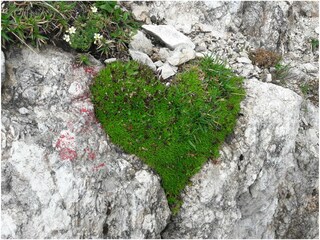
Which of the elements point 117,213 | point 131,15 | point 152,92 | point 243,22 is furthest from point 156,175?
point 243,22

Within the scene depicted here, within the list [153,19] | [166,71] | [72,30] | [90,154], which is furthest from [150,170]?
[153,19]

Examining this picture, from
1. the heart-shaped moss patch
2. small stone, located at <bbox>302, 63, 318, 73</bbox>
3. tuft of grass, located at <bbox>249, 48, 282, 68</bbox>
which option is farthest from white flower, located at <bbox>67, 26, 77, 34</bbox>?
small stone, located at <bbox>302, 63, 318, 73</bbox>

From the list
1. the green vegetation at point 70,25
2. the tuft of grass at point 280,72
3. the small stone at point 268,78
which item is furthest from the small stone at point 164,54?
the tuft of grass at point 280,72

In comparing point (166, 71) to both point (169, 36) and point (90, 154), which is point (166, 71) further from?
point (90, 154)

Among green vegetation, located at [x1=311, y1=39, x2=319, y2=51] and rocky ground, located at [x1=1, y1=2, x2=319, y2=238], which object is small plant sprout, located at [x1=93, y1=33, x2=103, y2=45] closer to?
rocky ground, located at [x1=1, y1=2, x2=319, y2=238]

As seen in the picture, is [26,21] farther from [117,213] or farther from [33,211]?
[117,213]

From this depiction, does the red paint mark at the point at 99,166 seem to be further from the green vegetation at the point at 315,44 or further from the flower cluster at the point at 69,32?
the green vegetation at the point at 315,44
